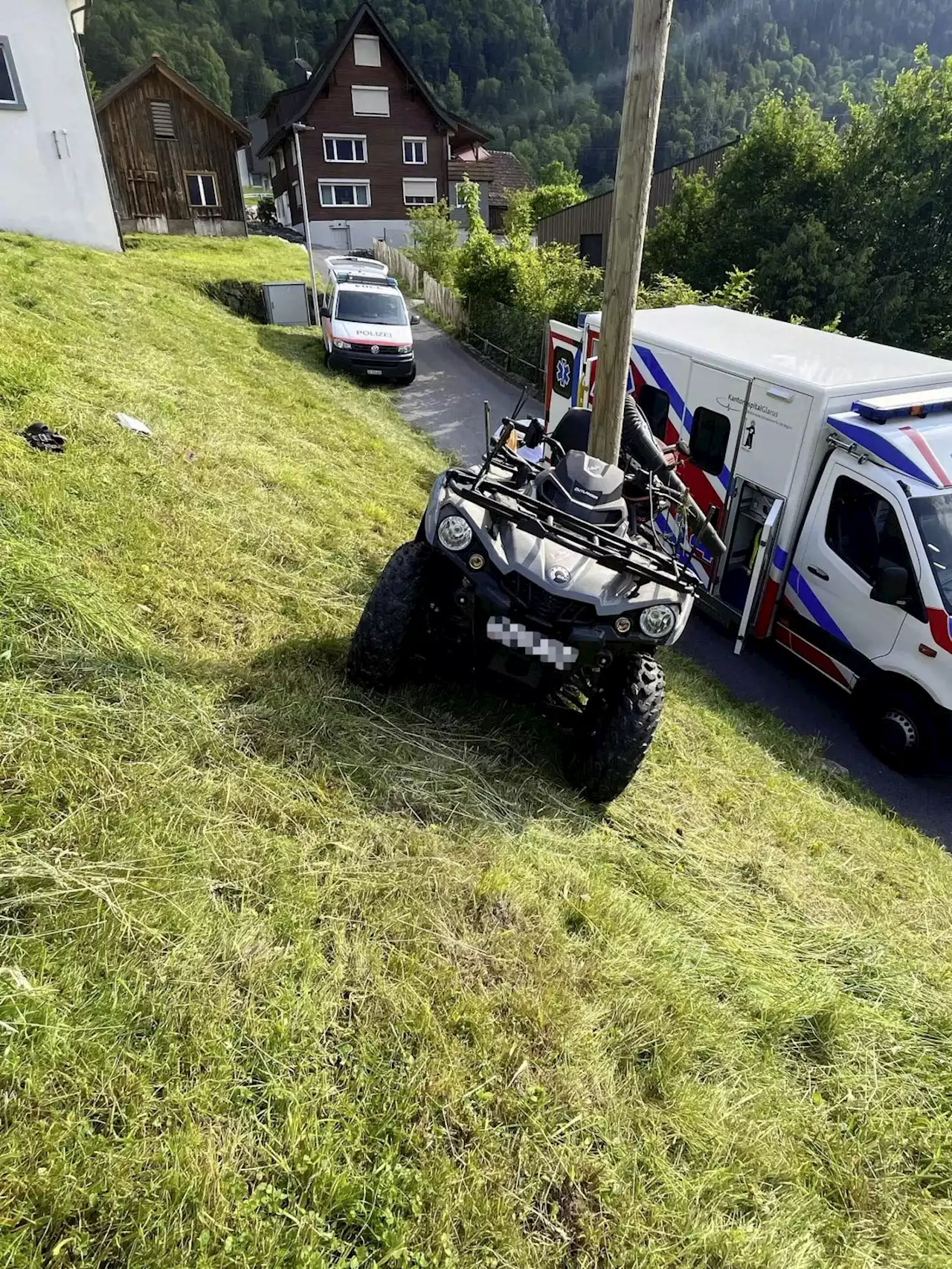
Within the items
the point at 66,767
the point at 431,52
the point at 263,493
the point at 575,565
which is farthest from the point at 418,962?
the point at 431,52

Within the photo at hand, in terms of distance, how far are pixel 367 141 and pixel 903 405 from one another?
120 ft

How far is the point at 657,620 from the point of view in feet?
11.2

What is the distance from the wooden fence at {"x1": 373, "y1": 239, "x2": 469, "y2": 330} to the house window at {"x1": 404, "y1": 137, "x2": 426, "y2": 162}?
315 inches

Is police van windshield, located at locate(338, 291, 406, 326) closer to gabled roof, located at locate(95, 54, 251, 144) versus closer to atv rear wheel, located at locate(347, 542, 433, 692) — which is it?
atv rear wheel, located at locate(347, 542, 433, 692)

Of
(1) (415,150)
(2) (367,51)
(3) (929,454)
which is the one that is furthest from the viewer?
(1) (415,150)

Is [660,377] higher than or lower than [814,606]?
higher

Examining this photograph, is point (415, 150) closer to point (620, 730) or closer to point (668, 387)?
point (668, 387)

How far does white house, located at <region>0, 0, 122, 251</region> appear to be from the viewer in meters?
12.5

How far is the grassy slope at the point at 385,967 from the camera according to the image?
71.1 inches

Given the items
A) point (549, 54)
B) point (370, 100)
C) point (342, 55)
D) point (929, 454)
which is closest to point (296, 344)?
point (929, 454)

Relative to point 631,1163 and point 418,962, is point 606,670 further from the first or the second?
point 631,1163

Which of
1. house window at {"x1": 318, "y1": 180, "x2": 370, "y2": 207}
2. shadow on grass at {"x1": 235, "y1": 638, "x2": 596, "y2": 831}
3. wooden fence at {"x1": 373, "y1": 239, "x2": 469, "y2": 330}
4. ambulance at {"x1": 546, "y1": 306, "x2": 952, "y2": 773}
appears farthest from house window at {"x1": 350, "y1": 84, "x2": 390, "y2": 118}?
shadow on grass at {"x1": 235, "y1": 638, "x2": 596, "y2": 831}

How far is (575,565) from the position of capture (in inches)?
140

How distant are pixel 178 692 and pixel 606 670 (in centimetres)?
221
